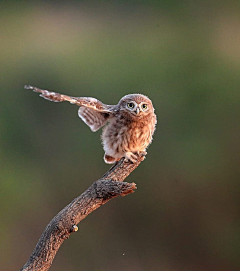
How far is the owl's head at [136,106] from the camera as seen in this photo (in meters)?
3.40

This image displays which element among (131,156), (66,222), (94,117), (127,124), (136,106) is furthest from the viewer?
(94,117)

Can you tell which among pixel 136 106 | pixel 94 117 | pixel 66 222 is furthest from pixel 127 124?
pixel 66 222

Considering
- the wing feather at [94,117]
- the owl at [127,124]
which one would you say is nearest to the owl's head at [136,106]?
the owl at [127,124]

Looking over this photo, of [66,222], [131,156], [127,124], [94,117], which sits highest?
[94,117]

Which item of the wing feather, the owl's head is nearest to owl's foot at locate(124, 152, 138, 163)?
the owl's head

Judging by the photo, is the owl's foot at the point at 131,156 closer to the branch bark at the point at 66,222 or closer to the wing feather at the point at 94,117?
the branch bark at the point at 66,222

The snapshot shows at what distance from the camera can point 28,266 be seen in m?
2.79

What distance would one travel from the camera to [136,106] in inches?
134

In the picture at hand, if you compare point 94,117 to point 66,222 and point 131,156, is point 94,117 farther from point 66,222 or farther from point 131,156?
point 66,222

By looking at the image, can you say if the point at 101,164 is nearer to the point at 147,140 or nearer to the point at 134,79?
the point at 134,79

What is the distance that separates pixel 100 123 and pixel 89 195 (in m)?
1.01

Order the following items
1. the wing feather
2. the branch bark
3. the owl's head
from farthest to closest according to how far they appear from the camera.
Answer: the wing feather, the owl's head, the branch bark

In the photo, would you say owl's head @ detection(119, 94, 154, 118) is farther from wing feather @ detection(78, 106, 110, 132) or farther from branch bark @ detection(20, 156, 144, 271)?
branch bark @ detection(20, 156, 144, 271)

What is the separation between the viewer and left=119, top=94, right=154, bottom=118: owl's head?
3396 mm
